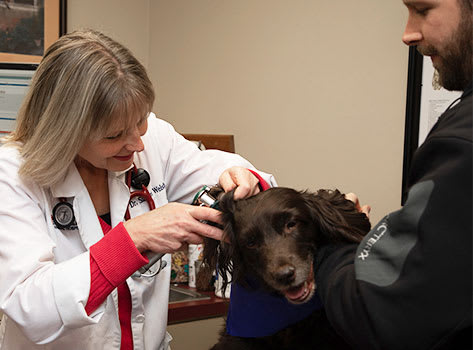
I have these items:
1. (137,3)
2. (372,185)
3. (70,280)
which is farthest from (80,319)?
(137,3)

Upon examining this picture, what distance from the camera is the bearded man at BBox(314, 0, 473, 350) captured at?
A: 0.79 meters

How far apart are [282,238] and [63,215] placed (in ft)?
2.07

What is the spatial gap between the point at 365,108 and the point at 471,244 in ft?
5.51

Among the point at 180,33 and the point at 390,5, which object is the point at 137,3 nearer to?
the point at 180,33

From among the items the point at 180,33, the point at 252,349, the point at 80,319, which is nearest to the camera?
the point at 80,319

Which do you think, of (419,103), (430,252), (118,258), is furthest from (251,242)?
(419,103)

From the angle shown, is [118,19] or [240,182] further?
[118,19]

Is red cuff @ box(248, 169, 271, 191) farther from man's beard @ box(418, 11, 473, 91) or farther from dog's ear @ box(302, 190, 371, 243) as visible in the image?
man's beard @ box(418, 11, 473, 91)

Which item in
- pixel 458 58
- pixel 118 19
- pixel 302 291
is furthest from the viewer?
pixel 118 19

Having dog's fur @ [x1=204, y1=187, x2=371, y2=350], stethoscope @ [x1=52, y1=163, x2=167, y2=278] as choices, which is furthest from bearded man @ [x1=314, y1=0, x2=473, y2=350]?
stethoscope @ [x1=52, y1=163, x2=167, y2=278]

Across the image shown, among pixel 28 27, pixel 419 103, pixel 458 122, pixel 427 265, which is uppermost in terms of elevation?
pixel 28 27

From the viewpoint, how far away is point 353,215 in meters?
1.49

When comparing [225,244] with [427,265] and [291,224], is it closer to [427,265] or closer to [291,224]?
[291,224]

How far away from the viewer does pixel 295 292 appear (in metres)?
1.31
